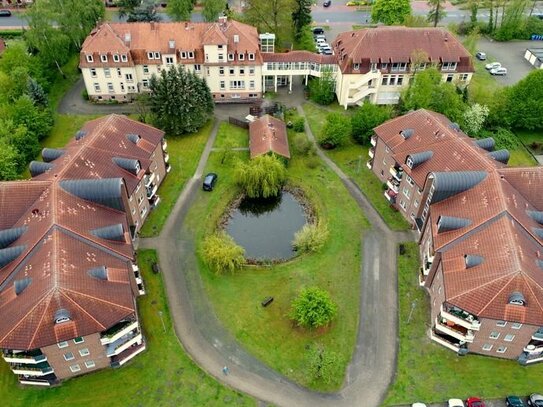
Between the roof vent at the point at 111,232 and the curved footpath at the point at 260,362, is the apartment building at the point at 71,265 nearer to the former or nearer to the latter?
the roof vent at the point at 111,232

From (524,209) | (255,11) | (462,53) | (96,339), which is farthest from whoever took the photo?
(255,11)

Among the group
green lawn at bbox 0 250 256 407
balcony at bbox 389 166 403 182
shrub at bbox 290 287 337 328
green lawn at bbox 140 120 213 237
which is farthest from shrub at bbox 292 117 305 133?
green lawn at bbox 0 250 256 407

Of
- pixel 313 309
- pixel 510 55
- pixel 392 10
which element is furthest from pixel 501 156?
pixel 510 55

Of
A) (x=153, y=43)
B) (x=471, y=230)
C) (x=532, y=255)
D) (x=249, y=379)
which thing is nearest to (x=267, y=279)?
(x=249, y=379)

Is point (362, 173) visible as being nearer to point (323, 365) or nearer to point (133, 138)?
point (133, 138)

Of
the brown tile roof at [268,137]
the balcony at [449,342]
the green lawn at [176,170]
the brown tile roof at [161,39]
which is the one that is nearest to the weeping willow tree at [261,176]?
the brown tile roof at [268,137]

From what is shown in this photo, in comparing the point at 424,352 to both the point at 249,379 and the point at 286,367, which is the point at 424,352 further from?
the point at 249,379
